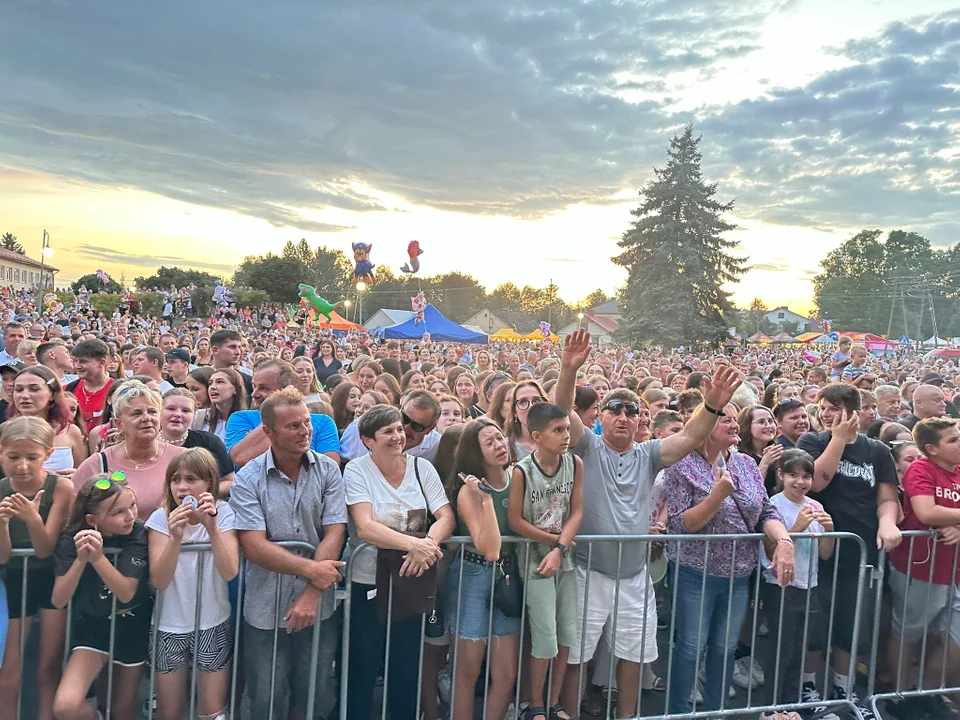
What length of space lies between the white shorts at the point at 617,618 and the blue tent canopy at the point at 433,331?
2313 cm

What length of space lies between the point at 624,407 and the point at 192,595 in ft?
8.18

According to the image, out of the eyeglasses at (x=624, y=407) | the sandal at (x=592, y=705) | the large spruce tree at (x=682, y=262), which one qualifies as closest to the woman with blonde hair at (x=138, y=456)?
the eyeglasses at (x=624, y=407)

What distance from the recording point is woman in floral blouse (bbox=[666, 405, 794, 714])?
361cm

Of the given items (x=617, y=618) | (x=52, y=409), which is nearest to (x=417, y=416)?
(x=617, y=618)

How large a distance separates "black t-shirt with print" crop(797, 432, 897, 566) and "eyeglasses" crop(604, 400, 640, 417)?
5.40 feet

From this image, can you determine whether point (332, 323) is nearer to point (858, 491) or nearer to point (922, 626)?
point (858, 491)

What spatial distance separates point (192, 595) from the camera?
300 centimetres

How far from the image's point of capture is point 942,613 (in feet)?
12.9

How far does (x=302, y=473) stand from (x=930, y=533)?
3.88 meters

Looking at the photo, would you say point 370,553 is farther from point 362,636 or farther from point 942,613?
point 942,613

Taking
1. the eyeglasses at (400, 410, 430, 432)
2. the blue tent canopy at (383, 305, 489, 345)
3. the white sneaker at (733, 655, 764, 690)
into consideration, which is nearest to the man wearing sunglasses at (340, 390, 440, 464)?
the eyeglasses at (400, 410, 430, 432)

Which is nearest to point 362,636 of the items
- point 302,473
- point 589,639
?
point 302,473

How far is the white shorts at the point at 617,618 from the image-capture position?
3492 mm

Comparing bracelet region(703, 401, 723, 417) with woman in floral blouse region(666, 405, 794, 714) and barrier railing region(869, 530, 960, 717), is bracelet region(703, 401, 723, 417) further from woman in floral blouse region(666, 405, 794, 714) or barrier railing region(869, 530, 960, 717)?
barrier railing region(869, 530, 960, 717)
